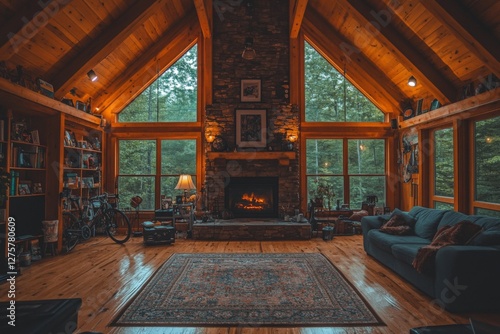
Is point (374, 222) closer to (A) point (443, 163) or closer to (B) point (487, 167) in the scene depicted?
(B) point (487, 167)

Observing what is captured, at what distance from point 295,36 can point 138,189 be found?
5299 mm

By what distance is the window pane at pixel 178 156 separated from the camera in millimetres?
7535

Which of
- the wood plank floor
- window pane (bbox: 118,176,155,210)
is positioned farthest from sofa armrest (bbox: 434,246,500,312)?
window pane (bbox: 118,176,155,210)

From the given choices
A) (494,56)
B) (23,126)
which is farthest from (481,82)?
(23,126)

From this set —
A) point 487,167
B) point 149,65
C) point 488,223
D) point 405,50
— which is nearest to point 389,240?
point 488,223

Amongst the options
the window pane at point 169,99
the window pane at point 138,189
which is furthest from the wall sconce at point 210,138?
the window pane at point 138,189

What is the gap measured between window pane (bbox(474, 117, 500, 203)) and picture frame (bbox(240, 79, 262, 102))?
4367 mm

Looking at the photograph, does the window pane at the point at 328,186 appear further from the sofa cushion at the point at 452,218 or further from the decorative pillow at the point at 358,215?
the sofa cushion at the point at 452,218

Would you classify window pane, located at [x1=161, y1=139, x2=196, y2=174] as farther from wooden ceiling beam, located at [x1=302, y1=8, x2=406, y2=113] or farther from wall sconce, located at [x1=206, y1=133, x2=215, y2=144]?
wooden ceiling beam, located at [x1=302, y1=8, x2=406, y2=113]

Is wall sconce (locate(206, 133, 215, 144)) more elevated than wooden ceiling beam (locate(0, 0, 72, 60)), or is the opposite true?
wooden ceiling beam (locate(0, 0, 72, 60))

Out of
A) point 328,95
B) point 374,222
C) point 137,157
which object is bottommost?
point 374,222

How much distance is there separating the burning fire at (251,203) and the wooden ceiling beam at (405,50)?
4127mm

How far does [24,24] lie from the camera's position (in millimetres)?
4020

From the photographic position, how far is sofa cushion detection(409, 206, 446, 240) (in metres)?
4.19
